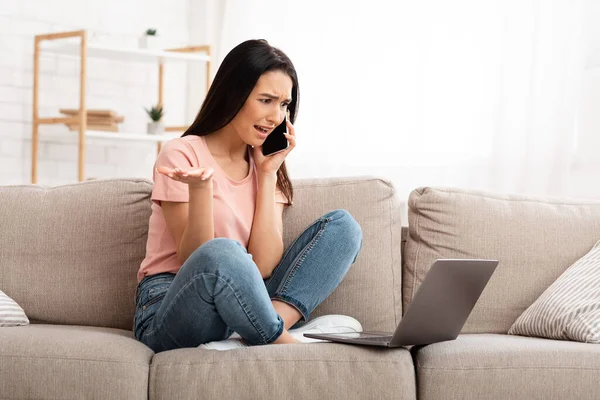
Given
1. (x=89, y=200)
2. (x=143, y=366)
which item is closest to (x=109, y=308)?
(x=89, y=200)

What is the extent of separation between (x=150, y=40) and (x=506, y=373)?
285cm

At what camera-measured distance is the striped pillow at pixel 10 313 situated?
2.20 m

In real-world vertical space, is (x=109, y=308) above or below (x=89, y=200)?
below

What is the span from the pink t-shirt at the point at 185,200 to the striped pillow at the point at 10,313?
0.33m

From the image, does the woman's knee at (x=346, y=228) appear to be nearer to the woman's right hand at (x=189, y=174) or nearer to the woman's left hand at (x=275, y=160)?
the woman's left hand at (x=275, y=160)

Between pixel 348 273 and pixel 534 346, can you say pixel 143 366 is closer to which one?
pixel 348 273

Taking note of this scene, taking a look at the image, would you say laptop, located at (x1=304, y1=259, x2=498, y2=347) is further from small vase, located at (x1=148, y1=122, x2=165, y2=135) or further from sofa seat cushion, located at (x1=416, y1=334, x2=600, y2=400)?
small vase, located at (x1=148, y1=122, x2=165, y2=135)

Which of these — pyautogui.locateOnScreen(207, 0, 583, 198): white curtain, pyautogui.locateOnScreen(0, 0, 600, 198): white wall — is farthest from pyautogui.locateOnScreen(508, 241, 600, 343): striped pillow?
pyautogui.locateOnScreen(0, 0, 600, 198): white wall

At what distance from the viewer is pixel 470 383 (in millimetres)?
1875

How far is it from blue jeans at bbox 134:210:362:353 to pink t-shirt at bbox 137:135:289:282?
0.06m

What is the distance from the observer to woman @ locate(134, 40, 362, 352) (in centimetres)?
188

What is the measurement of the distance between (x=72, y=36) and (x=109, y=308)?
2008 mm

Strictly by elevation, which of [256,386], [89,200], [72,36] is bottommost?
[256,386]

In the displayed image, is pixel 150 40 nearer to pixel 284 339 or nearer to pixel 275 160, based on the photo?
pixel 275 160
